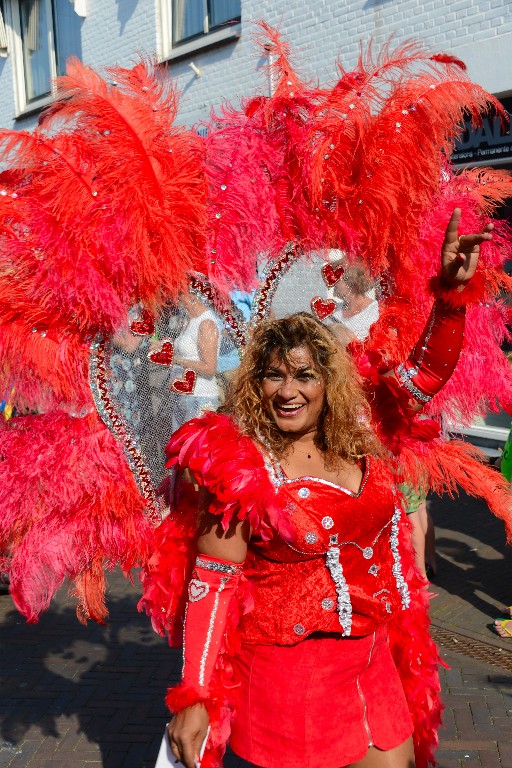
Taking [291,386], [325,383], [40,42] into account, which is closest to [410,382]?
[325,383]

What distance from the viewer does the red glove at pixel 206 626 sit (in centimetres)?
207

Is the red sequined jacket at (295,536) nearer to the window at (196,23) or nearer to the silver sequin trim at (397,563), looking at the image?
the silver sequin trim at (397,563)

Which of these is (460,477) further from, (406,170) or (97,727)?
(97,727)

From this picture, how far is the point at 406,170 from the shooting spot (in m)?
2.31

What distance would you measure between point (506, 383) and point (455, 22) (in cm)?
566

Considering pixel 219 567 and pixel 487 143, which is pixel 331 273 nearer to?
pixel 219 567

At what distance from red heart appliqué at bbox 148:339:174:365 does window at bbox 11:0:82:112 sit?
1080cm

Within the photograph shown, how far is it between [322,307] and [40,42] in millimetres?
12444

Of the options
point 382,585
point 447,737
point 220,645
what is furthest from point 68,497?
point 447,737

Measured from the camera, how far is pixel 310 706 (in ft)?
7.02

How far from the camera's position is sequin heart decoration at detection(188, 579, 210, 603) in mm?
2080

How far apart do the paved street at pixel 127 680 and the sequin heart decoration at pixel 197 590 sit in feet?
5.91

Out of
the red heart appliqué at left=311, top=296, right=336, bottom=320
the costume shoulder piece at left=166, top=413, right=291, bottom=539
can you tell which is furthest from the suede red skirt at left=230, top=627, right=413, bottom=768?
the red heart appliqué at left=311, top=296, right=336, bottom=320

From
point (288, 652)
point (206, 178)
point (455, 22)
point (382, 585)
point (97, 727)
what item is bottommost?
point (97, 727)
